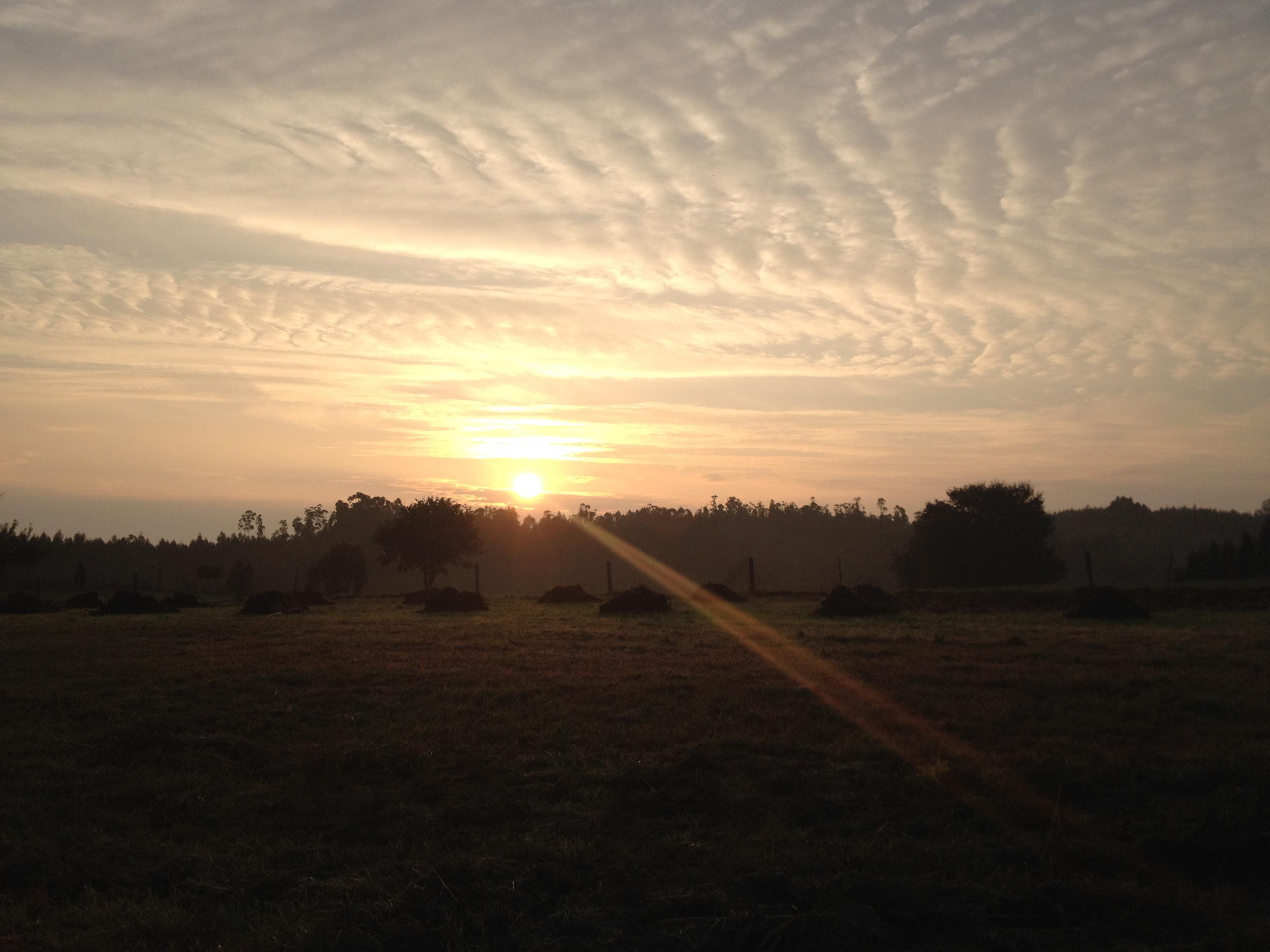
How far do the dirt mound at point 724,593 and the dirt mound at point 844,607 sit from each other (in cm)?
634

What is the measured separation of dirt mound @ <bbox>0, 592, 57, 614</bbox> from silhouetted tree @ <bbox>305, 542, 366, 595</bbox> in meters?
21.7

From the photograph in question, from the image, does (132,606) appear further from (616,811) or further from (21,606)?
(616,811)

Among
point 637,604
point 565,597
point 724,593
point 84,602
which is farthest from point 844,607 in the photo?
point 84,602

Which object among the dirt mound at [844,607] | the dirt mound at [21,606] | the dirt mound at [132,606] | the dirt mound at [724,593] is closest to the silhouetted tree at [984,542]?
the dirt mound at [724,593]

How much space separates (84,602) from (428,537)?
660 inches

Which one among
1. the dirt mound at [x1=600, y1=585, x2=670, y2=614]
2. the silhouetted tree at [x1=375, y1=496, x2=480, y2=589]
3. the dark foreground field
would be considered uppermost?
the silhouetted tree at [x1=375, y1=496, x2=480, y2=589]

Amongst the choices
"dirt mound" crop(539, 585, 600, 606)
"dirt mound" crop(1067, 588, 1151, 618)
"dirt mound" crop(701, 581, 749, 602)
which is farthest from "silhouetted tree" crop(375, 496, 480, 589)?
"dirt mound" crop(1067, 588, 1151, 618)

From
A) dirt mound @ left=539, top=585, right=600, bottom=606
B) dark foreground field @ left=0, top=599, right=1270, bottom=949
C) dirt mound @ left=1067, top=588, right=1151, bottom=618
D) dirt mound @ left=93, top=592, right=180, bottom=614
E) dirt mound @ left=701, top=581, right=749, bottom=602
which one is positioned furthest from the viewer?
dirt mound @ left=539, top=585, right=600, bottom=606

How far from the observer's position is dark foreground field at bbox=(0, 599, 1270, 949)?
4.38 m

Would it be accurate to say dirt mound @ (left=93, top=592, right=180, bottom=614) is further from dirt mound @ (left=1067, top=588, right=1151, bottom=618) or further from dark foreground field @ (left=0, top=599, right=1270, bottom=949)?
dirt mound @ (left=1067, top=588, right=1151, bottom=618)

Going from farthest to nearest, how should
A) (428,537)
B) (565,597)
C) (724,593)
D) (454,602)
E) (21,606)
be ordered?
(428,537)
(565,597)
(724,593)
(21,606)
(454,602)

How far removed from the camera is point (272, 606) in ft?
92.1

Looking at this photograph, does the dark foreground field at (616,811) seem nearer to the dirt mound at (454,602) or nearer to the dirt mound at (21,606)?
the dirt mound at (454,602)

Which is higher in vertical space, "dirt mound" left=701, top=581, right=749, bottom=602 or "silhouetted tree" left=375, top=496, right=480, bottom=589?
"silhouetted tree" left=375, top=496, right=480, bottom=589
